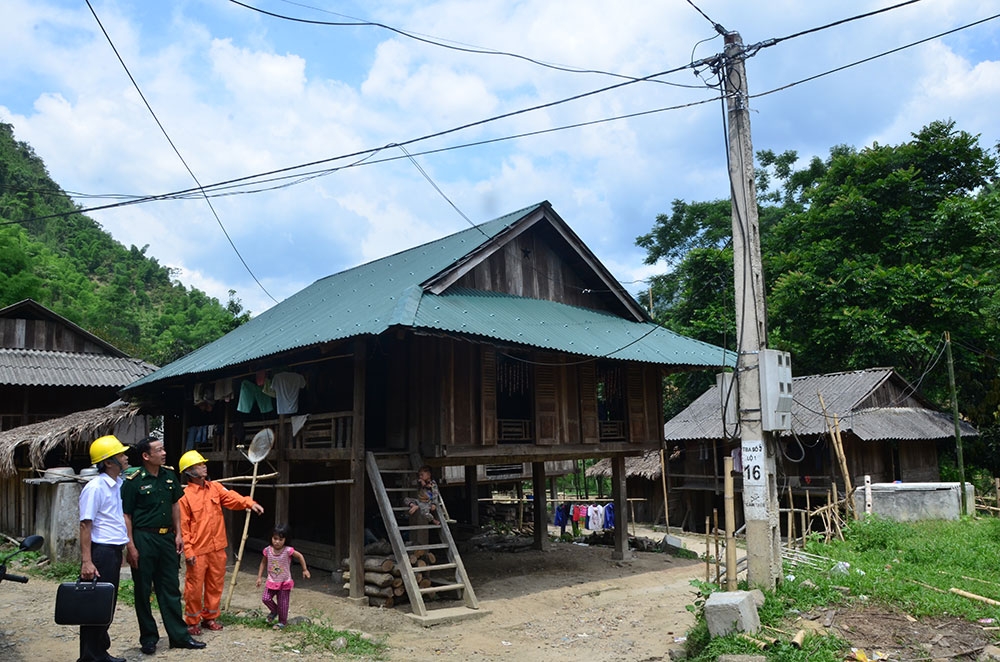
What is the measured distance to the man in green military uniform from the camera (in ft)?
24.2

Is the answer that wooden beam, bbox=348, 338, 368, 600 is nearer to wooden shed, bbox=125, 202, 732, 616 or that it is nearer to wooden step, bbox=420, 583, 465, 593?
wooden shed, bbox=125, 202, 732, 616

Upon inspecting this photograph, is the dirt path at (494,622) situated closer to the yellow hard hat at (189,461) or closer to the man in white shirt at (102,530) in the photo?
the man in white shirt at (102,530)

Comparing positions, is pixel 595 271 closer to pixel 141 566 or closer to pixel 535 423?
pixel 535 423

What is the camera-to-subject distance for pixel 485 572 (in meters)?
14.8

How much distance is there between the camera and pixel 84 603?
253 inches

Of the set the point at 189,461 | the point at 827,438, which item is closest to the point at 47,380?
the point at 189,461

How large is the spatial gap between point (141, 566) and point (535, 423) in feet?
25.0

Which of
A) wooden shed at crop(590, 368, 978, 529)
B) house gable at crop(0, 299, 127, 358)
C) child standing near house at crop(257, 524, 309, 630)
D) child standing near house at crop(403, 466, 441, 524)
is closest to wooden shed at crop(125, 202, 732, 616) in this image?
child standing near house at crop(403, 466, 441, 524)

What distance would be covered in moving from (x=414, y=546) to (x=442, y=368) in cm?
278

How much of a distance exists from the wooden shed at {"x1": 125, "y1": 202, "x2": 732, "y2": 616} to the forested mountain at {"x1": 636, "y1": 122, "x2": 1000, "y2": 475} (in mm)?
10612

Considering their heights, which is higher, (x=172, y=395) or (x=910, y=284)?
(x=910, y=284)

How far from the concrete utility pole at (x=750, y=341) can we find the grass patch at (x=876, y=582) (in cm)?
54

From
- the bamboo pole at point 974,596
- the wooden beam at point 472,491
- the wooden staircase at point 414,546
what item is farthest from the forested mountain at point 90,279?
the bamboo pole at point 974,596

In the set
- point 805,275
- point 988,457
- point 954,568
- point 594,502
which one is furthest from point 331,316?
point 988,457
